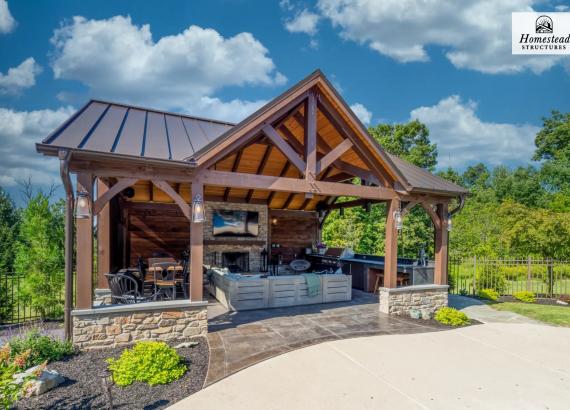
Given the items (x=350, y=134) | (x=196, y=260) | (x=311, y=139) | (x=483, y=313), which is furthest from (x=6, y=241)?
(x=483, y=313)

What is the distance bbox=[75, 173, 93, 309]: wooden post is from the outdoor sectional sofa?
11.0ft

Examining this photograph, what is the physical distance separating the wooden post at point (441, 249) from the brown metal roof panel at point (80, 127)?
8821 millimetres

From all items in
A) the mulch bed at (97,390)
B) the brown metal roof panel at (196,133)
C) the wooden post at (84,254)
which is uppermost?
the brown metal roof panel at (196,133)

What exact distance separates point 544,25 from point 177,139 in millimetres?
12765

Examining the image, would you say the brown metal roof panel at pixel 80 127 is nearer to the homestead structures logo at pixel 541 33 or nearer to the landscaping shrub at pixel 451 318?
the landscaping shrub at pixel 451 318

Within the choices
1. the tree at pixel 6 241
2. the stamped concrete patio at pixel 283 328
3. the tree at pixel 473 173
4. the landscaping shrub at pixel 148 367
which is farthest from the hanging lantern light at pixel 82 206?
the tree at pixel 473 173

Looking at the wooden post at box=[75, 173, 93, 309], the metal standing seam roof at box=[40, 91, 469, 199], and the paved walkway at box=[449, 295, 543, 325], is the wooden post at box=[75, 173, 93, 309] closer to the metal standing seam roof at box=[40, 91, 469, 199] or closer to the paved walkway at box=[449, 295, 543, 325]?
the metal standing seam roof at box=[40, 91, 469, 199]

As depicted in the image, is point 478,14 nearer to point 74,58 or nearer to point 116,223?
point 116,223

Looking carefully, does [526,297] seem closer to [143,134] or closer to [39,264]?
[143,134]

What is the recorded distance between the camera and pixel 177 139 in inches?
273

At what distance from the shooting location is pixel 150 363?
4312 mm

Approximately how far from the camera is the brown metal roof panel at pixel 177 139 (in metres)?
6.10

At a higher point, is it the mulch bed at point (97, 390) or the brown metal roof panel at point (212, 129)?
the brown metal roof panel at point (212, 129)

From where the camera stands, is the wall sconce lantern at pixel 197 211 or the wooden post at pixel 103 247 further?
the wooden post at pixel 103 247
